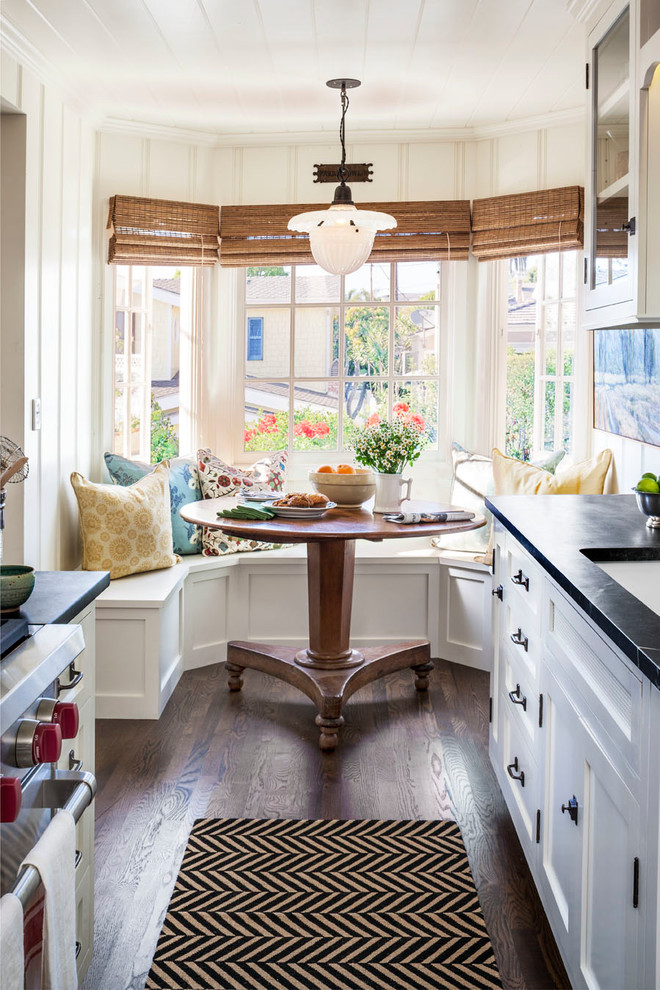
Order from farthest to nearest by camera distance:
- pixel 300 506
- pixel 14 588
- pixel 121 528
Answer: pixel 121 528 < pixel 300 506 < pixel 14 588

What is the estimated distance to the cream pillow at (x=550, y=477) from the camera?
398 centimetres

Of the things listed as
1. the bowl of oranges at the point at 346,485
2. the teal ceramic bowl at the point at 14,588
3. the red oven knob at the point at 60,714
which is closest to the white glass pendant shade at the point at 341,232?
the bowl of oranges at the point at 346,485

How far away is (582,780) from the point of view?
177 cm

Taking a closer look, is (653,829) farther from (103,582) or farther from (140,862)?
(140,862)

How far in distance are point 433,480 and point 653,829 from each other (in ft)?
12.1

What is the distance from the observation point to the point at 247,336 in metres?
5.04

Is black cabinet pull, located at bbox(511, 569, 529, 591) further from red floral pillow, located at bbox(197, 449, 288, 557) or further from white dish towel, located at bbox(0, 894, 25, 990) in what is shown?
red floral pillow, located at bbox(197, 449, 288, 557)

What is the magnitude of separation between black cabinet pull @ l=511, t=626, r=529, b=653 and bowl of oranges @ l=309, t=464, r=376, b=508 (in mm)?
1276

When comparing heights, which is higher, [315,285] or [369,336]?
[315,285]

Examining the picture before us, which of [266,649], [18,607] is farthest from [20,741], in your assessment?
[266,649]

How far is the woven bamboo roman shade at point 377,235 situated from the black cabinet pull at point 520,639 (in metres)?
2.76

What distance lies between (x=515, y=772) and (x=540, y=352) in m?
2.62

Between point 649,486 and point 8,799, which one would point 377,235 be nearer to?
point 649,486

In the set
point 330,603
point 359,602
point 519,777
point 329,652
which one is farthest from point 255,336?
point 519,777
